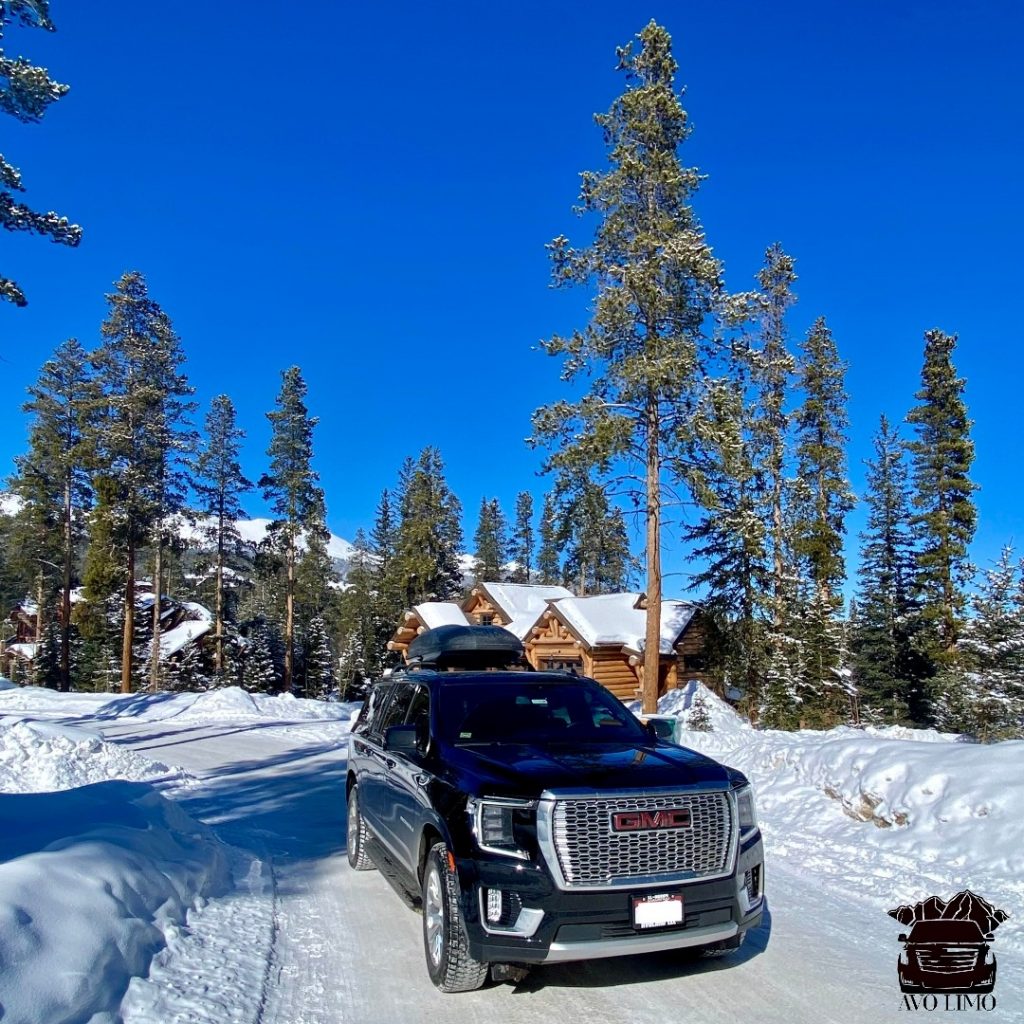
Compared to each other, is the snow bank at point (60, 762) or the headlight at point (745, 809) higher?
the headlight at point (745, 809)

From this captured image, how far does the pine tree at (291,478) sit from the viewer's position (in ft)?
135

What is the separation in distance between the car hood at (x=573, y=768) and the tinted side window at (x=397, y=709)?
4.72ft

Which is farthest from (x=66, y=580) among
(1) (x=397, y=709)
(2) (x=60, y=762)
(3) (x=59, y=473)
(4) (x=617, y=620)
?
(1) (x=397, y=709)

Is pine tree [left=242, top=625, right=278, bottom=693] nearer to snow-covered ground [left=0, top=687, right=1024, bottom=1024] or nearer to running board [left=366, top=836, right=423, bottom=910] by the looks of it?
snow-covered ground [left=0, top=687, right=1024, bottom=1024]

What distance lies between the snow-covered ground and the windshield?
1.53 m

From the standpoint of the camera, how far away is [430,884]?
522cm

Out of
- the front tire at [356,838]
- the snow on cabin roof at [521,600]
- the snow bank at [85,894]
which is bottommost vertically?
the front tire at [356,838]

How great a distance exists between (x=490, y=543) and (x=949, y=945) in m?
74.3

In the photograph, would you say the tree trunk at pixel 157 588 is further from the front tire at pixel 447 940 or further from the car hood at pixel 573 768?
the front tire at pixel 447 940

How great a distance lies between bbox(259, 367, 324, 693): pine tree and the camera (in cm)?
4128

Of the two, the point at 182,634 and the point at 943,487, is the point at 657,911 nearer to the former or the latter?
the point at 943,487

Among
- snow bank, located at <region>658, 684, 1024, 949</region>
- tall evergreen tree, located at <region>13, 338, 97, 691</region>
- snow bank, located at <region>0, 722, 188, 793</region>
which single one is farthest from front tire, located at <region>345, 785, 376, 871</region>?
tall evergreen tree, located at <region>13, 338, 97, 691</region>

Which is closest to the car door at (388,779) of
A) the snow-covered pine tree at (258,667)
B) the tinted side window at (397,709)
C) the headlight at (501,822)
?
the tinted side window at (397,709)

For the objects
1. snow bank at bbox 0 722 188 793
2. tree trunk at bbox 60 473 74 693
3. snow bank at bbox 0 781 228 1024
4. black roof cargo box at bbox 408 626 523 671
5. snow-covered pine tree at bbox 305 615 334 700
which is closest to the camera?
snow bank at bbox 0 781 228 1024
